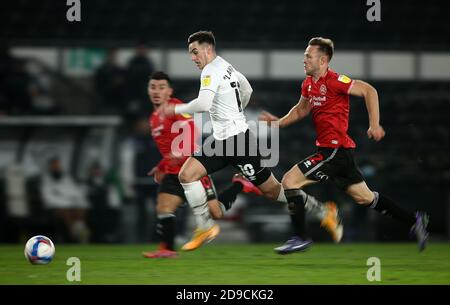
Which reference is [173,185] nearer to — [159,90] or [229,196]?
Answer: [229,196]

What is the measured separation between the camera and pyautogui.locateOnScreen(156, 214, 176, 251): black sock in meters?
8.60

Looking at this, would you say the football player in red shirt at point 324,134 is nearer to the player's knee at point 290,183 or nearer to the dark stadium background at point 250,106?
the player's knee at point 290,183

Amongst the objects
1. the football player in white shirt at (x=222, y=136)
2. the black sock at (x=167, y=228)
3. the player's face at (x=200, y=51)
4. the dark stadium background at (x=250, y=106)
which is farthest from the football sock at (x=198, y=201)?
the dark stadium background at (x=250, y=106)

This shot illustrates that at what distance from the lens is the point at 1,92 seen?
544 inches

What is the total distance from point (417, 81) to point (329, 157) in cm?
874

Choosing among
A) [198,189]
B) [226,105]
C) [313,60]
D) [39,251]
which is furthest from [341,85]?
[39,251]

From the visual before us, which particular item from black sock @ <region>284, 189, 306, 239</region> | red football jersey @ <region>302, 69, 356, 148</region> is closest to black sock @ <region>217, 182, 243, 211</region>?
black sock @ <region>284, 189, 306, 239</region>

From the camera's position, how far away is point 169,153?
28.7 ft

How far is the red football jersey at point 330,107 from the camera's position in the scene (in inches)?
299

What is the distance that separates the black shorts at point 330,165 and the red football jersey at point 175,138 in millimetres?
1469

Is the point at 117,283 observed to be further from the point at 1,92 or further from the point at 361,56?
the point at 361,56

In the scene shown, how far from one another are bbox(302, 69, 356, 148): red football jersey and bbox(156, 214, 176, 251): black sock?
183 centimetres

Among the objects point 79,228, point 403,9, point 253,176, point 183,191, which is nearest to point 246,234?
point 79,228
